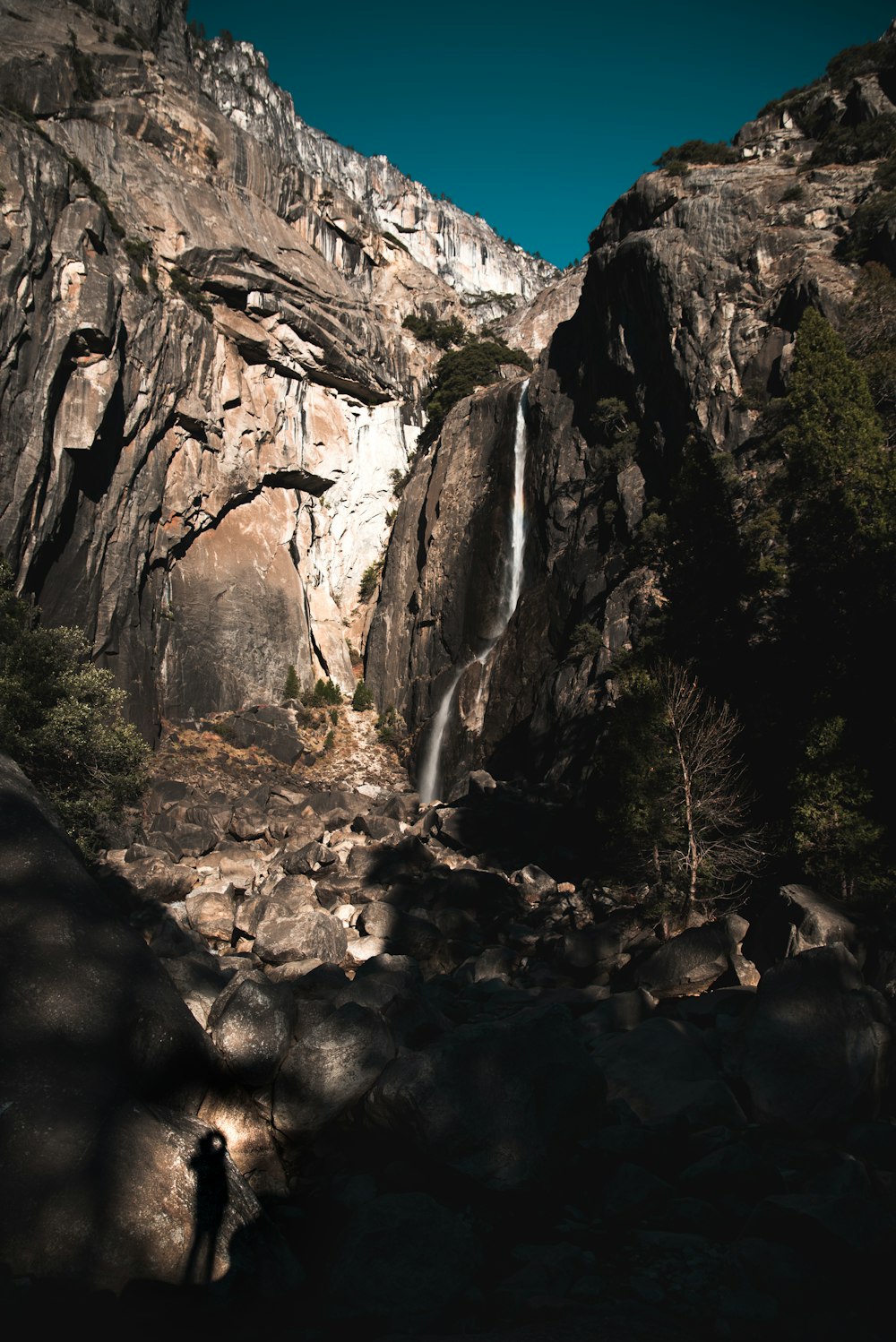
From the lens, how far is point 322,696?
46.6 meters

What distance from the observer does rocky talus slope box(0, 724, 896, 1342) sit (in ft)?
15.2

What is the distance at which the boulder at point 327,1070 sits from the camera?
7.02 meters

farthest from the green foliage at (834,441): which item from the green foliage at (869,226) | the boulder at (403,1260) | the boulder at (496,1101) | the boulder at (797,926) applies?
the boulder at (403,1260)

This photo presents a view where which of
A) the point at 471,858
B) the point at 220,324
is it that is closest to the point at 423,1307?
the point at 471,858

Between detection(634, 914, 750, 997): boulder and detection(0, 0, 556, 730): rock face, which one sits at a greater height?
detection(0, 0, 556, 730): rock face

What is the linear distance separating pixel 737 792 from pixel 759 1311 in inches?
536

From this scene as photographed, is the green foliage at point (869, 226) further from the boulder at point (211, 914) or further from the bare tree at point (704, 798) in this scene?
the boulder at point (211, 914)

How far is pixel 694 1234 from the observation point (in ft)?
17.9

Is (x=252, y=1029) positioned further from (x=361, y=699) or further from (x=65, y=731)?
(x=361, y=699)

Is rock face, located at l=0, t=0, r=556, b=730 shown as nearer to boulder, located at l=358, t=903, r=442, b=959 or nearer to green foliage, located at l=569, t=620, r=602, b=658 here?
green foliage, located at l=569, t=620, r=602, b=658

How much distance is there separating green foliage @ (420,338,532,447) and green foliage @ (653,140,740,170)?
61.3 feet

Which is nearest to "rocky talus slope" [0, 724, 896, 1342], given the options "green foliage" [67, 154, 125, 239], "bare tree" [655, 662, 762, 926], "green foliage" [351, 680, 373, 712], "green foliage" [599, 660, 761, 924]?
"bare tree" [655, 662, 762, 926]

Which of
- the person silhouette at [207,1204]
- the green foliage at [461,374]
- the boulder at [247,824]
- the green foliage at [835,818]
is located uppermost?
the green foliage at [461,374]

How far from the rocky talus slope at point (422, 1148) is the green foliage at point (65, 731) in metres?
12.1
